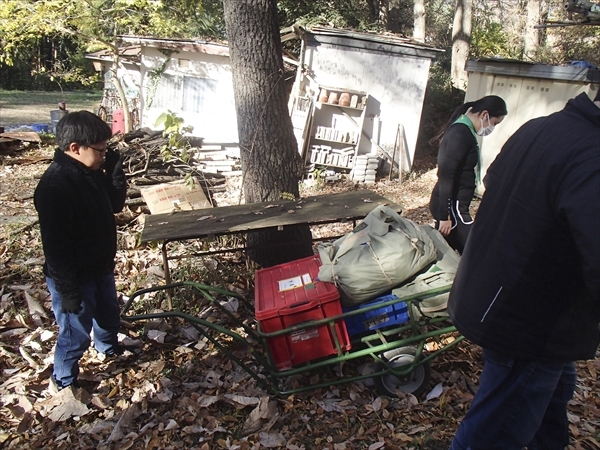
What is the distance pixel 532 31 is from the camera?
55.9 feet

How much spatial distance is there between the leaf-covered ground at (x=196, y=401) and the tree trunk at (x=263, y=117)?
2.81 feet

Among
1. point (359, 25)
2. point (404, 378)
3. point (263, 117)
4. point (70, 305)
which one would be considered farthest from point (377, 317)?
point (359, 25)

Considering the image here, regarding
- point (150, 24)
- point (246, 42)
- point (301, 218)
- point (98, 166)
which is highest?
point (150, 24)

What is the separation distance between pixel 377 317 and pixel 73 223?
88.6 inches

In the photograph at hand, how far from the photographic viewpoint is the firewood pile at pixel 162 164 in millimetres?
9719

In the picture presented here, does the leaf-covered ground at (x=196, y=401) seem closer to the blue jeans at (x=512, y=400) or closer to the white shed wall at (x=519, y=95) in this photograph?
the blue jeans at (x=512, y=400)

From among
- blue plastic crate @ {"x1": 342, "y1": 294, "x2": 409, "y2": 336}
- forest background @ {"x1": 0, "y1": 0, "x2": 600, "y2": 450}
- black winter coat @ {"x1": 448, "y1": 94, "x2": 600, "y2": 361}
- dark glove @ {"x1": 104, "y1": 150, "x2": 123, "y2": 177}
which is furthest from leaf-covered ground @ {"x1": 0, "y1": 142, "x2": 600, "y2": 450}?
dark glove @ {"x1": 104, "y1": 150, "x2": 123, "y2": 177}

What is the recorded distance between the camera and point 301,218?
4.45 meters

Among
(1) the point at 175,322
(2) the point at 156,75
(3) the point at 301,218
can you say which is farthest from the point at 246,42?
(2) the point at 156,75

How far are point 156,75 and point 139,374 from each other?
13.0 m

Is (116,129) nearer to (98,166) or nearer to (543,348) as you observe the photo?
(98,166)

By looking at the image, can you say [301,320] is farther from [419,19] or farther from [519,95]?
[419,19]

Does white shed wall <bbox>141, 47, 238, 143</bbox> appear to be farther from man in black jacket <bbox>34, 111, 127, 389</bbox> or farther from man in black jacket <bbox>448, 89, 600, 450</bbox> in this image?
man in black jacket <bbox>448, 89, 600, 450</bbox>

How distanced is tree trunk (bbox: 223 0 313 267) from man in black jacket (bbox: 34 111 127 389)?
175 cm
